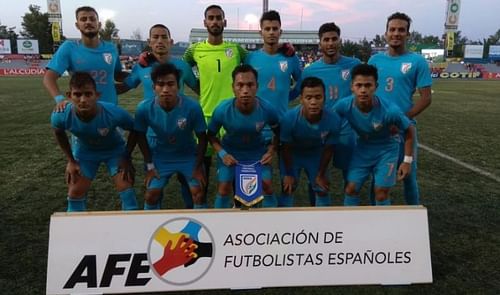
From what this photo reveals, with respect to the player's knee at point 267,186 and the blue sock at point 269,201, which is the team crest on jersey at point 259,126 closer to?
the player's knee at point 267,186

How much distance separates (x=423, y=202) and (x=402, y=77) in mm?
1885

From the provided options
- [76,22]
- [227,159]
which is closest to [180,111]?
[227,159]

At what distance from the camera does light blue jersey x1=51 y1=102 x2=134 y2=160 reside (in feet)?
10.3

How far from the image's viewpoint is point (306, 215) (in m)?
2.62

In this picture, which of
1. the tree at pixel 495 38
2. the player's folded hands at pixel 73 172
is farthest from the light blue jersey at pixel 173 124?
the tree at pixel 495 38

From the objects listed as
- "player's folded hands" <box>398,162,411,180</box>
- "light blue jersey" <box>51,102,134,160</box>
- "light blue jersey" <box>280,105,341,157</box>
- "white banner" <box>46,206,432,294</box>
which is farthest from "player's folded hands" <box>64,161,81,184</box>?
"player's folded hands" <box>398,162,411,180</box>

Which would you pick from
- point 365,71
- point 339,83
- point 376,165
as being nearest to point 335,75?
point 339,83

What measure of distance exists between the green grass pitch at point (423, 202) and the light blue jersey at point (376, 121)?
1.03 metres

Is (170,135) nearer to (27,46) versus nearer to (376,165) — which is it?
(376,165)

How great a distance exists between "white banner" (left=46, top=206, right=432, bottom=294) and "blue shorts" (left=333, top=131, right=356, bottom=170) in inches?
45.5

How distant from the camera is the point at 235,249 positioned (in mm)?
2582

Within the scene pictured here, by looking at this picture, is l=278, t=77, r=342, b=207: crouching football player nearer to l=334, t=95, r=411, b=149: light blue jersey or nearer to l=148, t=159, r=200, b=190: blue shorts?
l=334, t=95, r=411, b=149: light blue jersey

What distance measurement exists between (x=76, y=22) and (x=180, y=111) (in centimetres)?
121

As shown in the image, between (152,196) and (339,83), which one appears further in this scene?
(339,83)
